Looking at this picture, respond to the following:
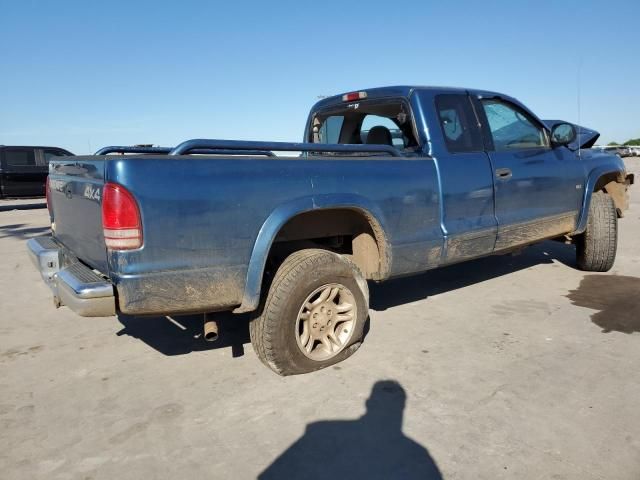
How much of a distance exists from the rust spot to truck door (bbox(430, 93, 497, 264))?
1.09 meters

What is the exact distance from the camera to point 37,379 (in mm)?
→ 3178

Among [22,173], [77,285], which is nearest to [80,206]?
[77,285]

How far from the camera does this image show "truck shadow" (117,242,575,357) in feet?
12.4

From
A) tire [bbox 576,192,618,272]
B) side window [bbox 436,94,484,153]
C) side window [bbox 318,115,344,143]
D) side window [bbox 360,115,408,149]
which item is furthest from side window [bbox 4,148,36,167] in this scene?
tire [bbox 576,192,618,272]

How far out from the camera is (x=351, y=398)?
112 inches

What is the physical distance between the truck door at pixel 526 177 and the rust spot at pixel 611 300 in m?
0.64

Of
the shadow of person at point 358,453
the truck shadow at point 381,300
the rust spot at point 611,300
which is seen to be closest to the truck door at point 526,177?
the rust spot at point 611,300

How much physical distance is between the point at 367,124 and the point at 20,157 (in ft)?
42.9

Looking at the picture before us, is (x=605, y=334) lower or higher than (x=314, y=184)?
lower

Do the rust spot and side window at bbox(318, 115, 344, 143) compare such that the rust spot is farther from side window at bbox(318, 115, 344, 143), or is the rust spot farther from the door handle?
side window at bbox(318, 115, 344, 143)

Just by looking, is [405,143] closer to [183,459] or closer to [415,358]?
[415,358]

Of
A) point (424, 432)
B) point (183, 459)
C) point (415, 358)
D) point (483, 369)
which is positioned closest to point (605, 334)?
point (483, 369)

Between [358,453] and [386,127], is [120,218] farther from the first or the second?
[386,127]

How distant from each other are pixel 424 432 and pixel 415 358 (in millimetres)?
904
